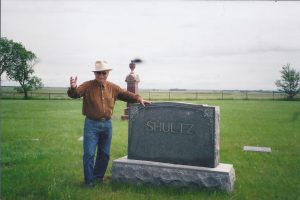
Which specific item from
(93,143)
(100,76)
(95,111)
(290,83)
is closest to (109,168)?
(93,143)

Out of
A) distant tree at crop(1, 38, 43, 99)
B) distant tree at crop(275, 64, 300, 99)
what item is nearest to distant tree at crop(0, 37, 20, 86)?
distant tree at crop(1, 38, 43, 99)

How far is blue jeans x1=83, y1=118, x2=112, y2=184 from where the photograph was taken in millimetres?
6328

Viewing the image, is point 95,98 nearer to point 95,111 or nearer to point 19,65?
point 95,111

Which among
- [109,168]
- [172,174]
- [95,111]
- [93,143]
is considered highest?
[95,111]

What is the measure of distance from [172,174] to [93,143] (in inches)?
56.5

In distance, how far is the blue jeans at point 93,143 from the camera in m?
6.33

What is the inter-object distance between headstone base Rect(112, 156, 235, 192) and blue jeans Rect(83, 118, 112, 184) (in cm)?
31

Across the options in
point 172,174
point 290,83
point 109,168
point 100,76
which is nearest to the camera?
point 172,174

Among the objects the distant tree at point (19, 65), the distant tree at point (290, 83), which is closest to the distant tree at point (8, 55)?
the distant tree at point (19, 65)

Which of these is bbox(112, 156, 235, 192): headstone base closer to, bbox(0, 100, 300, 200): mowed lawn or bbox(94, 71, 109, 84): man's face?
bbox(0, 100, 300, 200): mowed lawn

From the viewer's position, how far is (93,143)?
6.36 m

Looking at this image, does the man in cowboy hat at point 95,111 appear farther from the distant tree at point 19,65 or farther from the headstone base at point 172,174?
the distant tree at point 19,65

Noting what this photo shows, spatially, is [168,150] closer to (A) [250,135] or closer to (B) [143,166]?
(B) [143,166]

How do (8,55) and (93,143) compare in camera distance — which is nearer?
(93,143)
